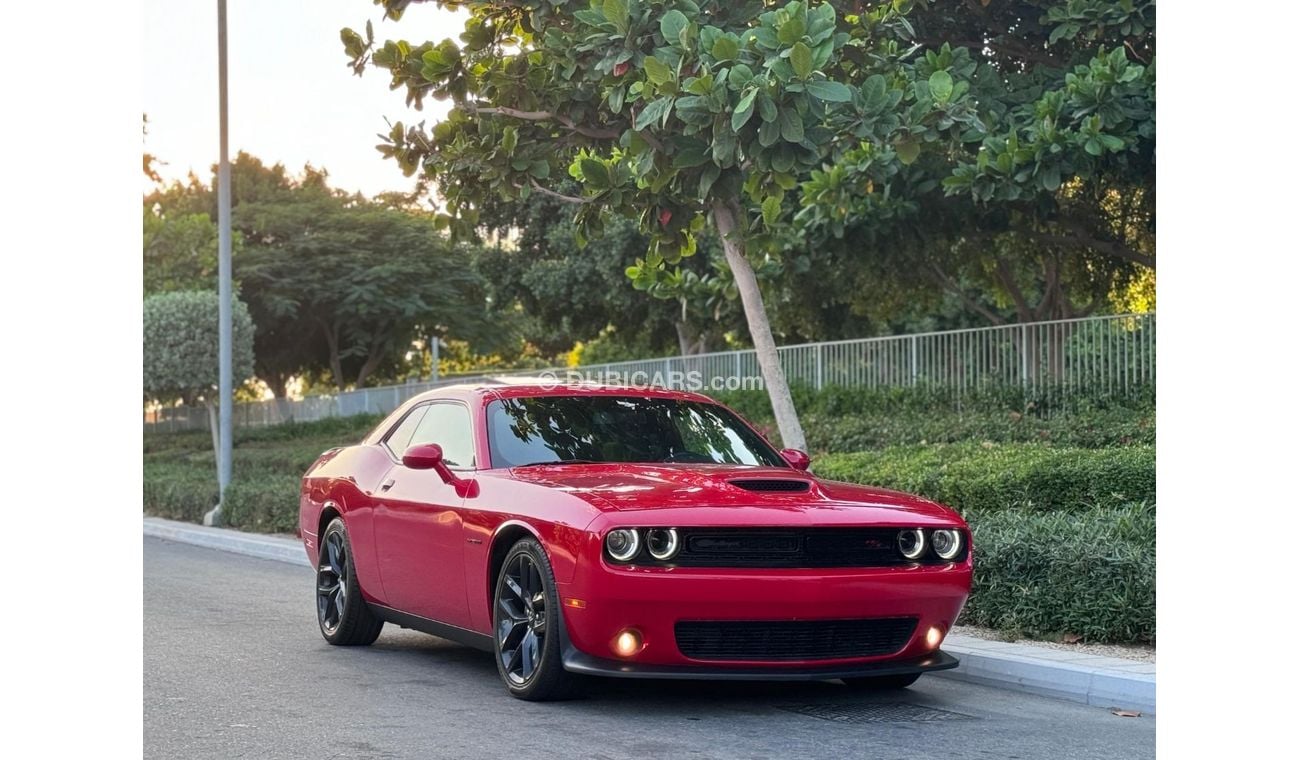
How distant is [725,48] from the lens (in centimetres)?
972

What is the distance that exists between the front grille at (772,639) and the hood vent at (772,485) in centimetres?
71

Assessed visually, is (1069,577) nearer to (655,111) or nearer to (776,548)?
(776,548)

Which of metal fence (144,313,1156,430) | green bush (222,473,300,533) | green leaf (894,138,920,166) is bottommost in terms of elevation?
green bush (222,473,300,533)

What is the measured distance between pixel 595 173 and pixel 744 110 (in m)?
2.94

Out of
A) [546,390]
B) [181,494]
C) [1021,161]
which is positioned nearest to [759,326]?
[1021,161]

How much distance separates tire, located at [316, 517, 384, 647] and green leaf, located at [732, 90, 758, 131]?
3372mm

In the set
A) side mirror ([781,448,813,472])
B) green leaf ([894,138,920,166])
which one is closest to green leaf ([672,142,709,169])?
green leaf ([894,138,920,166])

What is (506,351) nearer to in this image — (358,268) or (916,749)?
(358,268)

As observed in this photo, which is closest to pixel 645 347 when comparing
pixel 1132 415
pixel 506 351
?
pixel 506 351

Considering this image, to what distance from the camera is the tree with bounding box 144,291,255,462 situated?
115 feet

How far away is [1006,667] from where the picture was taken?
26.4ft

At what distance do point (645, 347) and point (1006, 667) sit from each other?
1676 inches

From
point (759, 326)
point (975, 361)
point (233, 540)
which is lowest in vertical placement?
point (233, 540)

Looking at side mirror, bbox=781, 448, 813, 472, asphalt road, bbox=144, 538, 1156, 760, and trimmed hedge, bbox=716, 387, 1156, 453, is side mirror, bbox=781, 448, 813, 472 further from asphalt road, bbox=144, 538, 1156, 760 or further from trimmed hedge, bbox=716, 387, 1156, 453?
trimmed hedge, bbox=716, 387, 1156, 453
